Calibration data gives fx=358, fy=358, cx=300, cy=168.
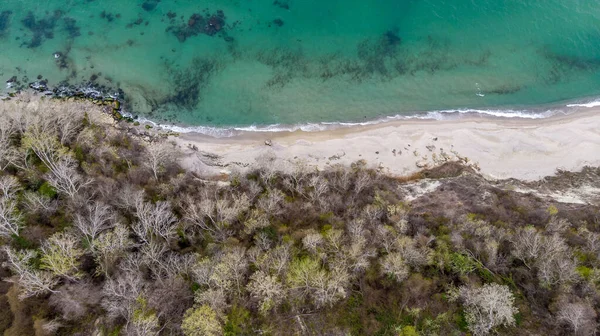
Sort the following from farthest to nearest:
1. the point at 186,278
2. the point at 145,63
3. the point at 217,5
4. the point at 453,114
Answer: the point at 217,5 < the point at 145,63 < the point at 453,114 < the point at 186,278

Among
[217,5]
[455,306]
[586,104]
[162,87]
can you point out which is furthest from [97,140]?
[586,104]

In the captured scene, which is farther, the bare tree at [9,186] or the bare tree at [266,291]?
the bare tree at [9,186]

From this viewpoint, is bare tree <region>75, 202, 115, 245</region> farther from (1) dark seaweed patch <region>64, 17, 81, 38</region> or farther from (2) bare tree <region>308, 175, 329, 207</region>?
(1) dark seaweed patch <region>64, 17, 81, 38</region>

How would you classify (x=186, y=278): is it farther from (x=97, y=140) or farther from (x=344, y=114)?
(x=344, y=114)

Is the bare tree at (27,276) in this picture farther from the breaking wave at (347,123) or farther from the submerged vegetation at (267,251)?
the breaking wave at (347,123)

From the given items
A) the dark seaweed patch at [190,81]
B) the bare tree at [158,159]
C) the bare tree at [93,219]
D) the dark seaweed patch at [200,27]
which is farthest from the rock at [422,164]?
the dark seaweed patch at [200,27]

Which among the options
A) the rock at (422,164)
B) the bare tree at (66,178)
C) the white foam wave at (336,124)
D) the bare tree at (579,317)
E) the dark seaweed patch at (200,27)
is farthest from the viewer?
the dark seaweed patch at (200,27)

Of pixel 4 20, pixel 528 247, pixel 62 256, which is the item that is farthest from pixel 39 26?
pixel 528 247
